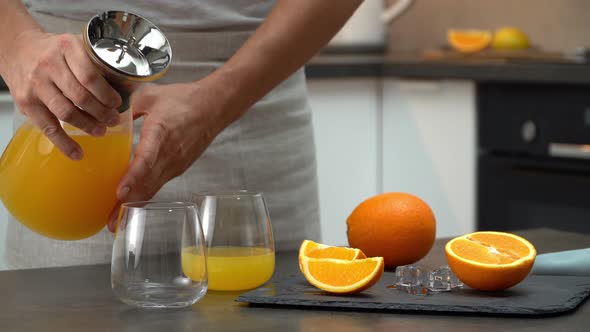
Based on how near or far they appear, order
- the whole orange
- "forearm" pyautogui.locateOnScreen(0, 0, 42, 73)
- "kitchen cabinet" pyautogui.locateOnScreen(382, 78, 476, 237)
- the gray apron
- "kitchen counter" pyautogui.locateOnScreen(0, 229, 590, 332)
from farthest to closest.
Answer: "kitchen cabinet" pyautogui.locateOnScreen(382, 78, 476, 237) < the gray apron < "forearm" pyautogui.locateOnScreen(0, 0, 42, 73) < the whole orange < "kitchen counter" pyautogui.locateOnScreen(0, 229, 590, 332)

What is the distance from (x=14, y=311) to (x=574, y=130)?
1819 mm

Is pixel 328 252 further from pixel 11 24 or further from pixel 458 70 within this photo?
pixel 458 70

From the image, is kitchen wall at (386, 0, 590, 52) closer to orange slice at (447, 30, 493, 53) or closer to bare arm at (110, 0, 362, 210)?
orange slice at (447, 30, 493, 53)

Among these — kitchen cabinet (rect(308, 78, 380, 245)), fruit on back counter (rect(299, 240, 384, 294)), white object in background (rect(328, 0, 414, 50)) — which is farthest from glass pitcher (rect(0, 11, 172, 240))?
white object in background (rect(328, 0, 414, 50))

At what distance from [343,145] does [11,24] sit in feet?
5.60

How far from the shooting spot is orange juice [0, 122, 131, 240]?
980 millimetres

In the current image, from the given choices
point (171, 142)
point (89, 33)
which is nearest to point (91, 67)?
point (89, 33)

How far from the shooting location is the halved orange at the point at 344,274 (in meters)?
0.87

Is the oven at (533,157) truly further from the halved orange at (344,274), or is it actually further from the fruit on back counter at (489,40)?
the halved orange at (344,274)

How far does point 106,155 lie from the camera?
99 centimetres

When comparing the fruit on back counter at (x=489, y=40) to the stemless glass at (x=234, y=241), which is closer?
the stemless glass at (x=234, y=241)

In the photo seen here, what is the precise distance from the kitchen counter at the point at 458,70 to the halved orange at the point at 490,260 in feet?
4.87

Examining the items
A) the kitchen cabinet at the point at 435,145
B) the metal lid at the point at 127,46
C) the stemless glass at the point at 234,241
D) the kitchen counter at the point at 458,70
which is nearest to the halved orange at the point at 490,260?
the stemless glass at the point at 234,241

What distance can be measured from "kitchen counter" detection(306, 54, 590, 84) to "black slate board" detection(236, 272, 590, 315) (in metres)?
1.53
